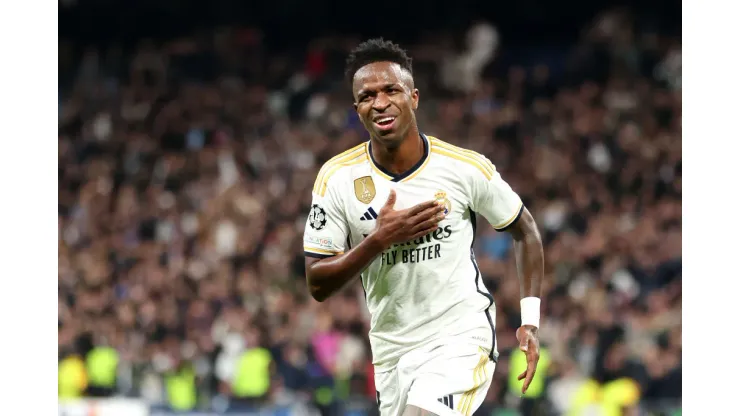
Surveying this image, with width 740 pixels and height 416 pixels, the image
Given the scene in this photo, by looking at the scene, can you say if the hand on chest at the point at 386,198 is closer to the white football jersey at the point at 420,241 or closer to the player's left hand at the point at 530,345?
the white football jersey at the point at 420,241

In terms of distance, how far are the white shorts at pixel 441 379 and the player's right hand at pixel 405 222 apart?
0.54m

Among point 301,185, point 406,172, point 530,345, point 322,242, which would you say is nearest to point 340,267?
point 322,242

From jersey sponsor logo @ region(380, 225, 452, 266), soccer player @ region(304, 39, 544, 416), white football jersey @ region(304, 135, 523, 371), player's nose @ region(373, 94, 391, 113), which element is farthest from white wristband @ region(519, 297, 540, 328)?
player's nose @ region(373, 94, 391, 113)

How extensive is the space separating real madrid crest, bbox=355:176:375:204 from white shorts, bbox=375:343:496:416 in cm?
68

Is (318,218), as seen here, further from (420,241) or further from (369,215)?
(420,241)

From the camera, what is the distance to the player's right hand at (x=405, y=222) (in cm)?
436

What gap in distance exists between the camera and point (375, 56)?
4680 millimetres

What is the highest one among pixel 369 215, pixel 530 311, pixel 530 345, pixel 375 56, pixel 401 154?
pixel 375 56

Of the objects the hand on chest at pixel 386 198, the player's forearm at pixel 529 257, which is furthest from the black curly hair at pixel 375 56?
the player's forearm at pixel 529 257

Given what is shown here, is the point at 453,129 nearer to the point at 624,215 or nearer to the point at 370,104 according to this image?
the point at 624,215

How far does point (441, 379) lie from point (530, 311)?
22.9 inches
